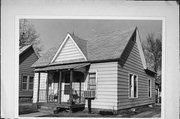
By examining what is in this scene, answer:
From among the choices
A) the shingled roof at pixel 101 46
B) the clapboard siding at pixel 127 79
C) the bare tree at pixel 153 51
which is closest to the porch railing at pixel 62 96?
the shingled roof at pixel 101 46

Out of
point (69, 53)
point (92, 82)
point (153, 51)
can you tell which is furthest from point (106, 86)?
point (153, 51)

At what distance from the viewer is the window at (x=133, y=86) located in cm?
437

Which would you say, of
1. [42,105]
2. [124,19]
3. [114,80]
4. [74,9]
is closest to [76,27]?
[74,9]

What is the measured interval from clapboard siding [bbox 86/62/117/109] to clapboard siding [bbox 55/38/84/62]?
384mm

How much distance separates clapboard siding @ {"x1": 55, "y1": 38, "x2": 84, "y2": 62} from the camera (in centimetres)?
438

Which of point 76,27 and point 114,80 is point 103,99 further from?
point 76,27

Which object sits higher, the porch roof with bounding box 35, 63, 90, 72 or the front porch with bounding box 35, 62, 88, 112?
the porch roof with bounding box 35, 63, 90, 72

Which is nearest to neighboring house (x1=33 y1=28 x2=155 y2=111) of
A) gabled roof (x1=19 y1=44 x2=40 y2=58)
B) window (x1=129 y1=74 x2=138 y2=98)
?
window (x1=129 y1=74 x2=138 y2=98)

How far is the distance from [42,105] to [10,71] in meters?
0.75

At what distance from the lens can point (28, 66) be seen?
14.3ft

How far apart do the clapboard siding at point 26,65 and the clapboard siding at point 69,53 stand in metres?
0.40

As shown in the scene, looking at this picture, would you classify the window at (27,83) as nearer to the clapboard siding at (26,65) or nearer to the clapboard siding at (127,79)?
the clapboard siding at (26,65)

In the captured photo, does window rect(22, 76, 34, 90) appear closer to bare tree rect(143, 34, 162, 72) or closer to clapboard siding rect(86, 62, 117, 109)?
clapboard siding rect(86, 62, 117, 109)

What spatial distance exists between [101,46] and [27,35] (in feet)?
3.93
